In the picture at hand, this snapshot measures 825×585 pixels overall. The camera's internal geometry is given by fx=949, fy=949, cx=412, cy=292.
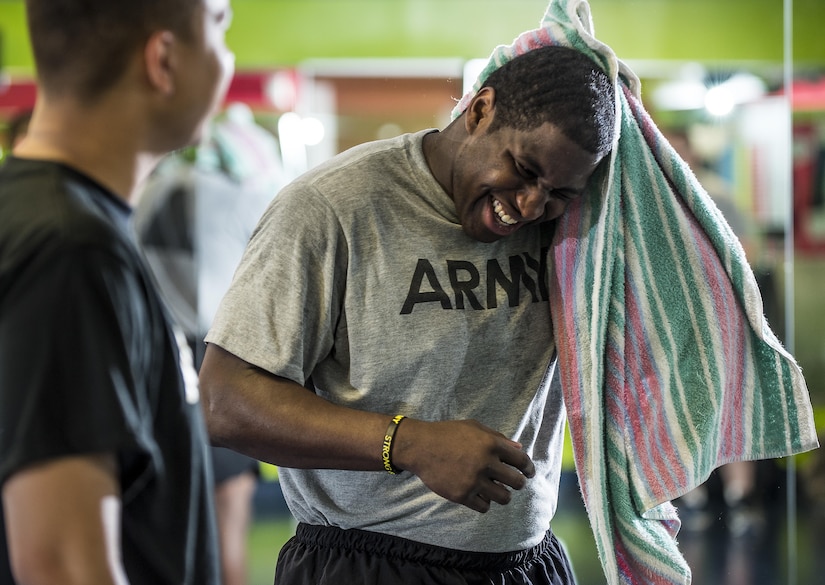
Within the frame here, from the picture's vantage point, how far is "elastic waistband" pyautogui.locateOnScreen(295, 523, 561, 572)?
1190 millimetres

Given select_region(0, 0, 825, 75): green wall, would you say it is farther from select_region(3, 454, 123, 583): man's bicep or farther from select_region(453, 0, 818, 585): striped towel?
select_region(3, 454, 123, 583): man's bicep

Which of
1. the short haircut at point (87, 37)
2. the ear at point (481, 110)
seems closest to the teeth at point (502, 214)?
the ear at point (481, 110)

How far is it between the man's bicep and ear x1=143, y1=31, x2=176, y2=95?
31 centimetres

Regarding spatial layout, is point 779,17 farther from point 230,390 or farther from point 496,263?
point 230,390

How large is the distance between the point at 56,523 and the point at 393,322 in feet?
1.82

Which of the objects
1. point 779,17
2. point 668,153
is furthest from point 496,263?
point 779,17

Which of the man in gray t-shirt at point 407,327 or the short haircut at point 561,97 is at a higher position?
the short haircut at point 561,97

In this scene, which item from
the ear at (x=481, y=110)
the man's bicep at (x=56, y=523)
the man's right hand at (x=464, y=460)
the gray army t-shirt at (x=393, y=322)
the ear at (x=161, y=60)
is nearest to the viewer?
the man's bicep at (x=56, y=523)

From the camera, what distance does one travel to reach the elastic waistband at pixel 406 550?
3.91ft

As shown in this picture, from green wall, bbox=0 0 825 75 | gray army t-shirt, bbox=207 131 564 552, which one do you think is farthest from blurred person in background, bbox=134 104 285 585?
gray army t-shirt, bbox=207 131 564 552

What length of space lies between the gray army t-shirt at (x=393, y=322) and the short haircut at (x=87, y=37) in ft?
1.31

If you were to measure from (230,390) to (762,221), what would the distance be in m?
2.55

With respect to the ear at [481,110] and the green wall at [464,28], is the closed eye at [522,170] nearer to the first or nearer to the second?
the ear at [481,110]

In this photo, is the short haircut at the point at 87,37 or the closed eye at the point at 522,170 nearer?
the short haircut at the point at 87,37
